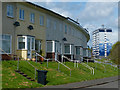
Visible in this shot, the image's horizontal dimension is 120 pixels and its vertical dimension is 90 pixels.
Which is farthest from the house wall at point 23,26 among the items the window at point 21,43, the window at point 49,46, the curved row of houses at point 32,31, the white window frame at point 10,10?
the window at point 49,46

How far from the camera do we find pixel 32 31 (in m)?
23.0

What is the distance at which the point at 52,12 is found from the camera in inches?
1033

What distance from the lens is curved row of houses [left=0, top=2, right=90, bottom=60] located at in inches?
771

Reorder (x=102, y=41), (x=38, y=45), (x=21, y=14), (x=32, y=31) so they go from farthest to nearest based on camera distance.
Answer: (x=102, y=41), (x=38, y=45), (x=32, y=31), (x=21, y=14)

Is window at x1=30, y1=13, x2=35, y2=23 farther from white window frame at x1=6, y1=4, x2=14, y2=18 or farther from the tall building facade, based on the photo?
the tall building facade

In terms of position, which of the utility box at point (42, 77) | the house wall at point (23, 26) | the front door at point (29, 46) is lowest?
the utility box at point (42, 77)

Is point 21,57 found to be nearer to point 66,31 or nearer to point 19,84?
point 19,84

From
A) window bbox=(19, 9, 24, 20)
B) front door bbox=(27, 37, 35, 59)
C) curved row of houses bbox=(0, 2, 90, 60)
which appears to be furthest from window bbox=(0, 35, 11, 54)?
window bbox=(19, 9, 24, 20)

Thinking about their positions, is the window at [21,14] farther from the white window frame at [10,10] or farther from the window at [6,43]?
the window at [6,43]

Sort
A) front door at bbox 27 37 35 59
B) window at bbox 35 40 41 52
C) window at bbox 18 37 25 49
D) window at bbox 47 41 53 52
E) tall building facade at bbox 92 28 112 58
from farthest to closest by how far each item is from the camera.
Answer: tall building facade at bbox 92 28 112 58 → window at bbox 47 41 53 52 → window at bbox 35 40 41 52 → front door at bbox 27 37 35 59 → window at bbox 18 37 25 49

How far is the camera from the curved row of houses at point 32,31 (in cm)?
1959

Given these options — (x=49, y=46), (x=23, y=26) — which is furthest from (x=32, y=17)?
(x=49, y=46)

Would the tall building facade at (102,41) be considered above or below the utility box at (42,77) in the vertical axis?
above

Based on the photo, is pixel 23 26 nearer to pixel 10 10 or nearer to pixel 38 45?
pixel 10 10
